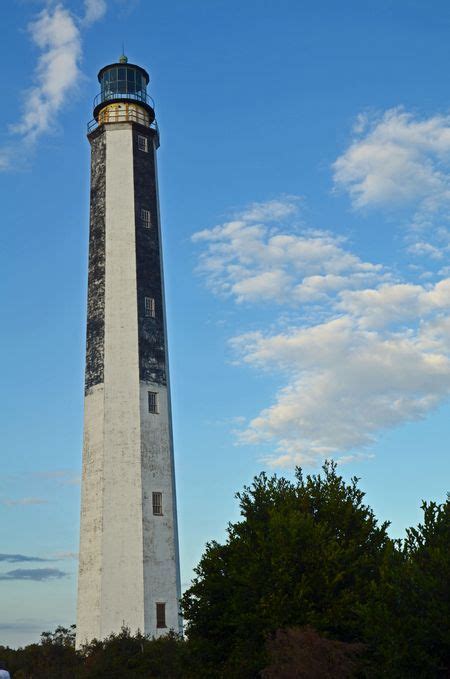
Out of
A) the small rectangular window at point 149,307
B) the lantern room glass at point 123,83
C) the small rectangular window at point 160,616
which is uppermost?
the lantern room glass at point 123,83

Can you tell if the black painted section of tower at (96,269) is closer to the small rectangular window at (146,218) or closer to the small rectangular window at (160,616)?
the small rectangular window at (146,218)

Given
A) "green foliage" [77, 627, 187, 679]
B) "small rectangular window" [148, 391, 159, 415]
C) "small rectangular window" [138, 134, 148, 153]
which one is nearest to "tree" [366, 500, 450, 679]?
"green foliage" [77, 627, 187, 679]

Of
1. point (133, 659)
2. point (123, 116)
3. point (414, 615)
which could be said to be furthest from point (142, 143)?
point (414, 615)

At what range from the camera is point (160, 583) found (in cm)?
Result: 4597

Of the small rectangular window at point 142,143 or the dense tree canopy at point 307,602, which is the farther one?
the small rectangular window at point 142,143

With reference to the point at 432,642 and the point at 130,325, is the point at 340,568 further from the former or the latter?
the point at 130,325

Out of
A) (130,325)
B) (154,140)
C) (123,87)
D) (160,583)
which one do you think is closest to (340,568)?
(160,583)

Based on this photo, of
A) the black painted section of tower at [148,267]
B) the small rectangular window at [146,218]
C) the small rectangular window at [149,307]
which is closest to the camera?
the black painted section of tower at [148,267]

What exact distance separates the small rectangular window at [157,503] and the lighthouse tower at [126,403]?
7 cm

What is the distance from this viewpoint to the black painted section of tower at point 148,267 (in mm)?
50281

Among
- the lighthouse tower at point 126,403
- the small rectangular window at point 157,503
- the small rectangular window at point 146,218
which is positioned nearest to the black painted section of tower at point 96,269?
the lighthouse tower at point 126,403

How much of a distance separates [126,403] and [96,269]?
32.3 feet

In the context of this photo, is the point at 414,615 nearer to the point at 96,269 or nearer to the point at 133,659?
the point at 133,659

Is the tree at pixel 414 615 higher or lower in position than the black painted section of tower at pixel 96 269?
lower
